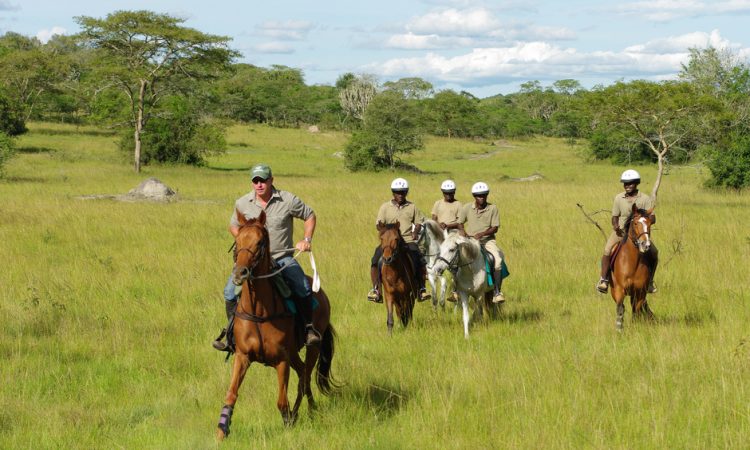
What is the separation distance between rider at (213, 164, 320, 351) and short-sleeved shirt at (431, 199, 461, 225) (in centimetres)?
510

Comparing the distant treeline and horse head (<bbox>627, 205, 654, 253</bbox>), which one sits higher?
the distant treeline

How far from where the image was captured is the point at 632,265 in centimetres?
990

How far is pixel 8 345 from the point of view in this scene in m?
9.30

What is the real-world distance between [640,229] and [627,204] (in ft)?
2.84

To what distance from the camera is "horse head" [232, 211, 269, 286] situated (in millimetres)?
5684

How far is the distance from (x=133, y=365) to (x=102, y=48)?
3349cm

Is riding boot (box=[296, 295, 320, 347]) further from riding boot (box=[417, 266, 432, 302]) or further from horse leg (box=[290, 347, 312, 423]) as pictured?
riding boot (box=[417, 266, 432, 302])

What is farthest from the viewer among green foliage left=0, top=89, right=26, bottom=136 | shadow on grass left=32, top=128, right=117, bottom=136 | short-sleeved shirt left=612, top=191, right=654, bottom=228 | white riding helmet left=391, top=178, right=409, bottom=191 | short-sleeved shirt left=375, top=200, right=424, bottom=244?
shadow on grass left=32, top=128, right=117, bottom=136

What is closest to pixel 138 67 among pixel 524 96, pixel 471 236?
pixel 471 236

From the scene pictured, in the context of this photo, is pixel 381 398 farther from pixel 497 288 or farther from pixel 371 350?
pixel 497 288

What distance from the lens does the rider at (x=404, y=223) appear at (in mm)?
10789

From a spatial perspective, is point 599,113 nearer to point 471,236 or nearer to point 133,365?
point 471,236

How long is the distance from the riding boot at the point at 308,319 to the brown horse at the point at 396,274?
321 centimetres

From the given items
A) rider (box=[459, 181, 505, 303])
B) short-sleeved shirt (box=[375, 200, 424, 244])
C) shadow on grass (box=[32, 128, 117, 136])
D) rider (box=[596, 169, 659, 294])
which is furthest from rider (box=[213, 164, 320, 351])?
shadow on grass (box=[32, 128, 117, 136])
